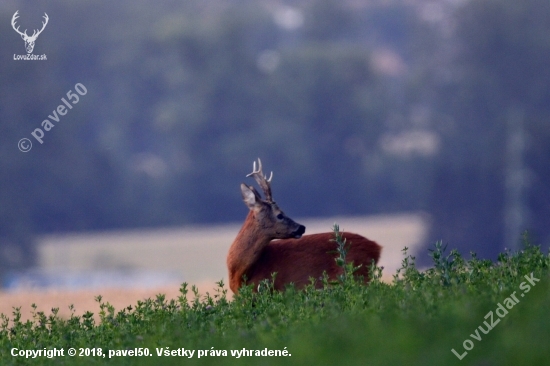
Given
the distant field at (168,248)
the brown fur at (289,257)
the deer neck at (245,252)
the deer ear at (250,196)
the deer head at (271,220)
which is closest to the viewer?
the brown fur at (289,257)

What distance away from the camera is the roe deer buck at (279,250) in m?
10.5

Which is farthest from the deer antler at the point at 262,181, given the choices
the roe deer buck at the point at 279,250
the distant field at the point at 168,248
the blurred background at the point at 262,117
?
the blurred background at the point at 262,117

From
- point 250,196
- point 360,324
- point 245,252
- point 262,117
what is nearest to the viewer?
point 360,324

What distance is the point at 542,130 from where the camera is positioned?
45.1 meters

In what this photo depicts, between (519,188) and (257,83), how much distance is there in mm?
26029

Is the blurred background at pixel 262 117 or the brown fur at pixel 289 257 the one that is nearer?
the brown fur at pixel 289 257

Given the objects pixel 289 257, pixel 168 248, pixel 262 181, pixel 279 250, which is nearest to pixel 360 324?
pixel 289 257

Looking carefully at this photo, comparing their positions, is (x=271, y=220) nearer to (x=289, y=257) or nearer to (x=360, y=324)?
(x=289, y=257)

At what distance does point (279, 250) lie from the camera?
35.7 ft

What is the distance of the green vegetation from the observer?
17.8 ft

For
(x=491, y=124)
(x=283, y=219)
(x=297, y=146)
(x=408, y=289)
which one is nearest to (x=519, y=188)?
(x=491, y=124)

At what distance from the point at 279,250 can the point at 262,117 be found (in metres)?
53.4

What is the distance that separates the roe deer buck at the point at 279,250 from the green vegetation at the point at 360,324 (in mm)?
925

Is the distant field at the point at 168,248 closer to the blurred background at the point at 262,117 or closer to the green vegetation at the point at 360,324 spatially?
the blurred background at the point at 262,117
